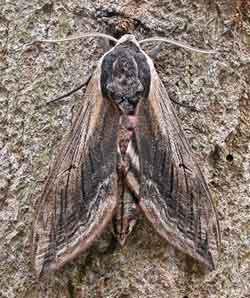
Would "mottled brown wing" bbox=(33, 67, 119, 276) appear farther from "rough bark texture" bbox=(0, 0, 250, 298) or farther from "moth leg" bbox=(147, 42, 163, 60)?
"moth leg" bbox=(147, 42, 163, 60)

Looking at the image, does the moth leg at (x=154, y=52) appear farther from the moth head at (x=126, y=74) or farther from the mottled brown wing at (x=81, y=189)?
the mottled brown wing at (x=81, y=189)

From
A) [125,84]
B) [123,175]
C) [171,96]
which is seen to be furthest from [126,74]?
[123,175]

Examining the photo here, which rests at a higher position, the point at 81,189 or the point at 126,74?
the point at 126,74

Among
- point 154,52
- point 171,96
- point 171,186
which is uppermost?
point 154,52

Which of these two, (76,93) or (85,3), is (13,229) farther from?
(85,3)

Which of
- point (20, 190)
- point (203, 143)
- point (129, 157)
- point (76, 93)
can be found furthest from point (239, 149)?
point (20, 190)

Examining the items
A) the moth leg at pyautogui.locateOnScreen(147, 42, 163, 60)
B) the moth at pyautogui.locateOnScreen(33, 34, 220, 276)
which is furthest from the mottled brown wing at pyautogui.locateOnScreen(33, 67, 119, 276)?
the moth leg at pyautogui.locateOnScreen(147, 42, 163, 60)

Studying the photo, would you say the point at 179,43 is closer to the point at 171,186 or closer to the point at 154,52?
the point at 154,52

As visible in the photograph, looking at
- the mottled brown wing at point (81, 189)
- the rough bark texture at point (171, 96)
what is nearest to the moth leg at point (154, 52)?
the rough bark texture at point (171, 96)
